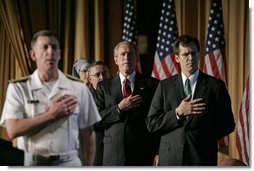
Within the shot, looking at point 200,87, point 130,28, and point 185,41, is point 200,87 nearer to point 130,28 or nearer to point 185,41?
point 185,41

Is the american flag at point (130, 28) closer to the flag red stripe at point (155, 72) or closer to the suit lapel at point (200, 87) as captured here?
the flag red stripe at point (155, 72)

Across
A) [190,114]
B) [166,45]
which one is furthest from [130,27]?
[190,114]

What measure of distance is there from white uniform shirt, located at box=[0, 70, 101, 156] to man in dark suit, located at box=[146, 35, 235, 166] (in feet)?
1.14

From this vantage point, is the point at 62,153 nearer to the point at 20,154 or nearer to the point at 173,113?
the point at 20,154

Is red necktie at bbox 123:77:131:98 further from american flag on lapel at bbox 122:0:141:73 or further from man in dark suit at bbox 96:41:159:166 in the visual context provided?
american flag on lapel at bbox 122:0:141:73

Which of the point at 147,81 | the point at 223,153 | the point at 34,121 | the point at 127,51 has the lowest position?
the point at 223,153

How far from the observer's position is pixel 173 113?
228cm

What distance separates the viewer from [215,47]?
2330mm

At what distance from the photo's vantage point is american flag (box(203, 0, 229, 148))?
233cm

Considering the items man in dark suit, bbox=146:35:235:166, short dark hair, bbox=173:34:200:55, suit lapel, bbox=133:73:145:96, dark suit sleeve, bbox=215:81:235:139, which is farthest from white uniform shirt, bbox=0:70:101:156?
dark suit sleeve, bbox=215:81:235:139

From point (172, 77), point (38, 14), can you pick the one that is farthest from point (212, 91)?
point (38, 14)

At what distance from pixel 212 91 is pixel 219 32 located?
31 centimetres

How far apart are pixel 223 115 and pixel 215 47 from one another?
35 cm

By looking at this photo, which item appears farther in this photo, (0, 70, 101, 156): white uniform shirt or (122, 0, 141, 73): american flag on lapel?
(122, 0, 141, 73): american flag on lapel
